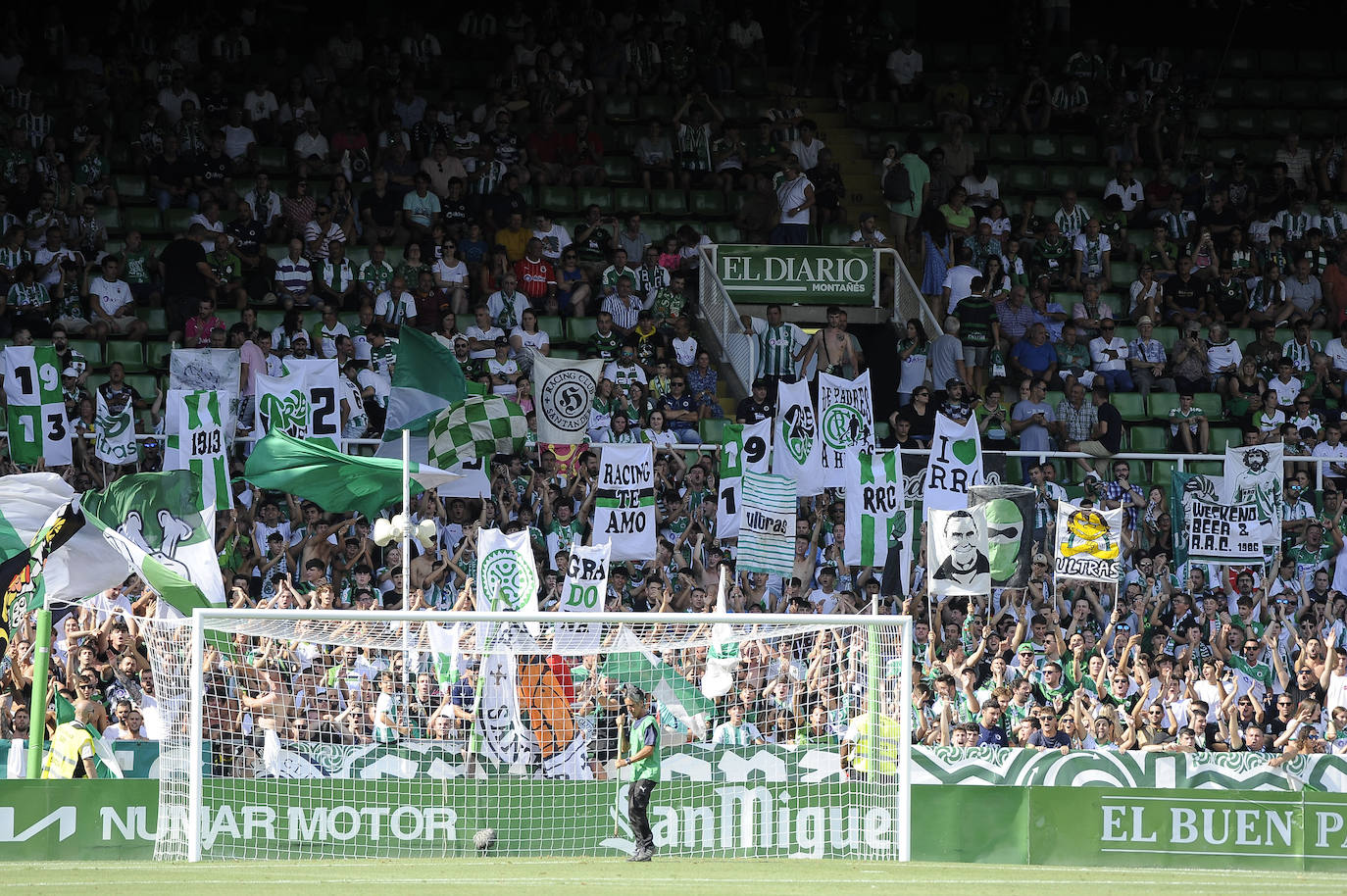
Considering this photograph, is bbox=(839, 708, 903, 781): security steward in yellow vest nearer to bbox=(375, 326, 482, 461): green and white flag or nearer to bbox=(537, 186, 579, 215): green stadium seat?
bbox=(375, 326, 482, 461): green and white flag

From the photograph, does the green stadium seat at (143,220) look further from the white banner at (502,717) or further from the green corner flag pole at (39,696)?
the white banner at (502,717)

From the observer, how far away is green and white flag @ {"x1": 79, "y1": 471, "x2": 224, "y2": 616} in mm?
17750

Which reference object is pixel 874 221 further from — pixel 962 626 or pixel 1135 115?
pixel 962 626

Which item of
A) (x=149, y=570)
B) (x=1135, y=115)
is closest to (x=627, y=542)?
(x=149, y=570)

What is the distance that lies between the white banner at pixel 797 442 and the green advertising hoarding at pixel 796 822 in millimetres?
5115

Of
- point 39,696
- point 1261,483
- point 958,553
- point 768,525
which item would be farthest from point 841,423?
point 39,696

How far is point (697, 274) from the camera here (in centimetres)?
2464

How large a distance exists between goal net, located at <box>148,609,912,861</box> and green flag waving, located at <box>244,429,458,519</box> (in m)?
1.77

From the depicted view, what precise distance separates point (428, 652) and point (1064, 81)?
52.4 ft

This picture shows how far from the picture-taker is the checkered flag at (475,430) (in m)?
20.3

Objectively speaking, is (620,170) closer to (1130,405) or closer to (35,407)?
(1130,405)

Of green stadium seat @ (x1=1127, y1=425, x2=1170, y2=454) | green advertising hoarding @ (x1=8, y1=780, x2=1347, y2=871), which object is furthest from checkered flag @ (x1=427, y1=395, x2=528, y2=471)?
green stadium seat @ (x1=1127, y1=425, x2=1170, y2=454)

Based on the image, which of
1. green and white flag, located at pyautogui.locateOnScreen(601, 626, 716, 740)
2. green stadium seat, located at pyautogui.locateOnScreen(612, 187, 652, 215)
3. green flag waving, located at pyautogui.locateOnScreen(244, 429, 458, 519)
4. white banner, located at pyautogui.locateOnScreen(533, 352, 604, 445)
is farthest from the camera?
green stadium seat, located at pyautogui.locateOnScreen(612, 187, 652, 215)

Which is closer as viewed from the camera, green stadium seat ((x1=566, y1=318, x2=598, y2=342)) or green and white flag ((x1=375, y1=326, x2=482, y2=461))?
green and white flag ((x1=375, y1=326, x2=482, y2=461))
